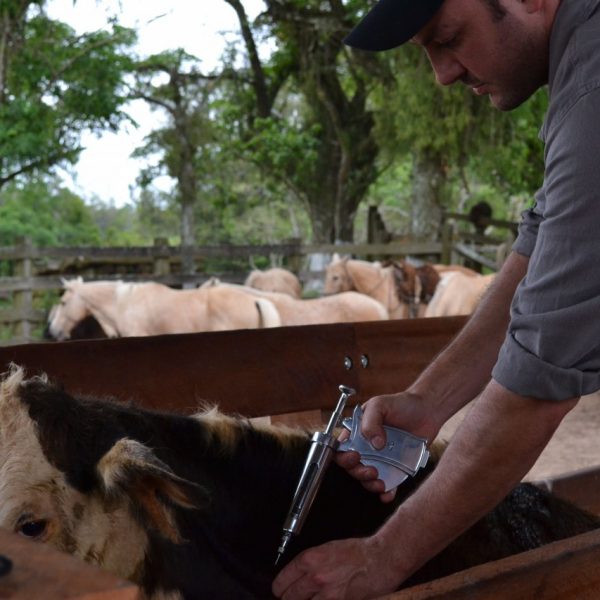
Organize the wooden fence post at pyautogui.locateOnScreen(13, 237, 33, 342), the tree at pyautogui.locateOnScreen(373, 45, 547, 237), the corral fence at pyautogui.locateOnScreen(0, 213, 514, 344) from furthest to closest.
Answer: the tree at pyautogui.locateOnScreen(373, 45, 547, 237), the corral fence at pyautogui.locateOnScreen(0, 213, 514, 344), the wooden fence post at pyautogui.locateOnScreen(13, 237, 33, 342)

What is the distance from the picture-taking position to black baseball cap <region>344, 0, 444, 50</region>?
1573 millimetres

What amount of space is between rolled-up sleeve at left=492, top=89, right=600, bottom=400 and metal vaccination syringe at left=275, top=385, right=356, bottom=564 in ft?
1.54

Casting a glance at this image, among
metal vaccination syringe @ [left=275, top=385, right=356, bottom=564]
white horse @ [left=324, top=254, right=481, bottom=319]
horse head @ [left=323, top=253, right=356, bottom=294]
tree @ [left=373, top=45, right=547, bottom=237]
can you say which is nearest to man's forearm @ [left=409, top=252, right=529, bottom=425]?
metal vaccination syringe @ [left=275, top=385, right=356, bottom=564]

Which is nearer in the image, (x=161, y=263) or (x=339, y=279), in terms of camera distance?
(x=339, y=279)

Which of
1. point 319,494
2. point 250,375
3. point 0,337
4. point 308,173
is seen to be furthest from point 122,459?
point 308,173

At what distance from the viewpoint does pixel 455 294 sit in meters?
11.9

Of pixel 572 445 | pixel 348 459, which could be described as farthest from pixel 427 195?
pixel 348 459

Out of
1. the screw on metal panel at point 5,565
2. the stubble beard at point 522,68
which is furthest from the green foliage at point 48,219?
the screw on metal panel at point 5,565

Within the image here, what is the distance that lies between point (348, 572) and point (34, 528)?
1.97 ft

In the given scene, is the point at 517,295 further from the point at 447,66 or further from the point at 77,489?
the point at 77,489

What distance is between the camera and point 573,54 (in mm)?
1508

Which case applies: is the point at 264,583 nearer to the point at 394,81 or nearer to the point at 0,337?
the point at 0,337

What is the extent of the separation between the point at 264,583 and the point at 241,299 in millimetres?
9398

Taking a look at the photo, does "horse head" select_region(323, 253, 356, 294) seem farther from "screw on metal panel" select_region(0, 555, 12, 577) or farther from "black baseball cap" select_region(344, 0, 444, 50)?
"screw on metal panel" select_region(0, 555, 12, 577)
